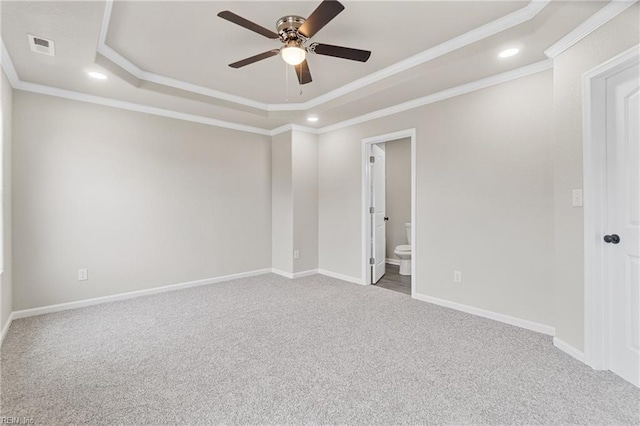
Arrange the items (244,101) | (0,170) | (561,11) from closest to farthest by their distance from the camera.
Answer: (561,11) < (0,170) < (244,101)

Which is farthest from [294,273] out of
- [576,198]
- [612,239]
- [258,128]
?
[612,239]

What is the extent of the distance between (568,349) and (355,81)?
3.20 metres

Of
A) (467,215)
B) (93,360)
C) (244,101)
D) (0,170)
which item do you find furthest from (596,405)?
(0,170)

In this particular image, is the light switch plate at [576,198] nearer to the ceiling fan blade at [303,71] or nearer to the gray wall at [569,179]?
the gray wall at [569,179]

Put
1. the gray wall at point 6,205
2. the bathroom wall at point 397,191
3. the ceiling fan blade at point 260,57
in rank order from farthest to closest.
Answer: the bathroom wall at point 397,191, the gray wall at point 6,205, the ceiling fan blade at point 260,57

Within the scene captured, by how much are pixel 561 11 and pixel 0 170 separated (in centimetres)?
451

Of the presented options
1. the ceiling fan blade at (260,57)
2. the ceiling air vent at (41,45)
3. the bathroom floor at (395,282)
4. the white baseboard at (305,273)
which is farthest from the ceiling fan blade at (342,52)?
the white baseboard at (305,273)

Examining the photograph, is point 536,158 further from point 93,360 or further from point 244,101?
point 93,360

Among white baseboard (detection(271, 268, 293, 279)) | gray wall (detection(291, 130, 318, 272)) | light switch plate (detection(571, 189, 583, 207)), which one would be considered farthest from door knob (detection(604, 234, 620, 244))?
white baseboard (detection(271, 268, 293, 279))

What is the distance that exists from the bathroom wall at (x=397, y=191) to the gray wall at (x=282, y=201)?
2.35 meters

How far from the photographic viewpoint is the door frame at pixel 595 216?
82.6 inches

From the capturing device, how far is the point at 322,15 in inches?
71.5

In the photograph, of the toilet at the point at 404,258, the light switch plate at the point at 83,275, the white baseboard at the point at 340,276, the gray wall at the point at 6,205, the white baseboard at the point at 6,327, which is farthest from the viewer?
the toilet at the point at 404,258

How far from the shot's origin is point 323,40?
104 inches
